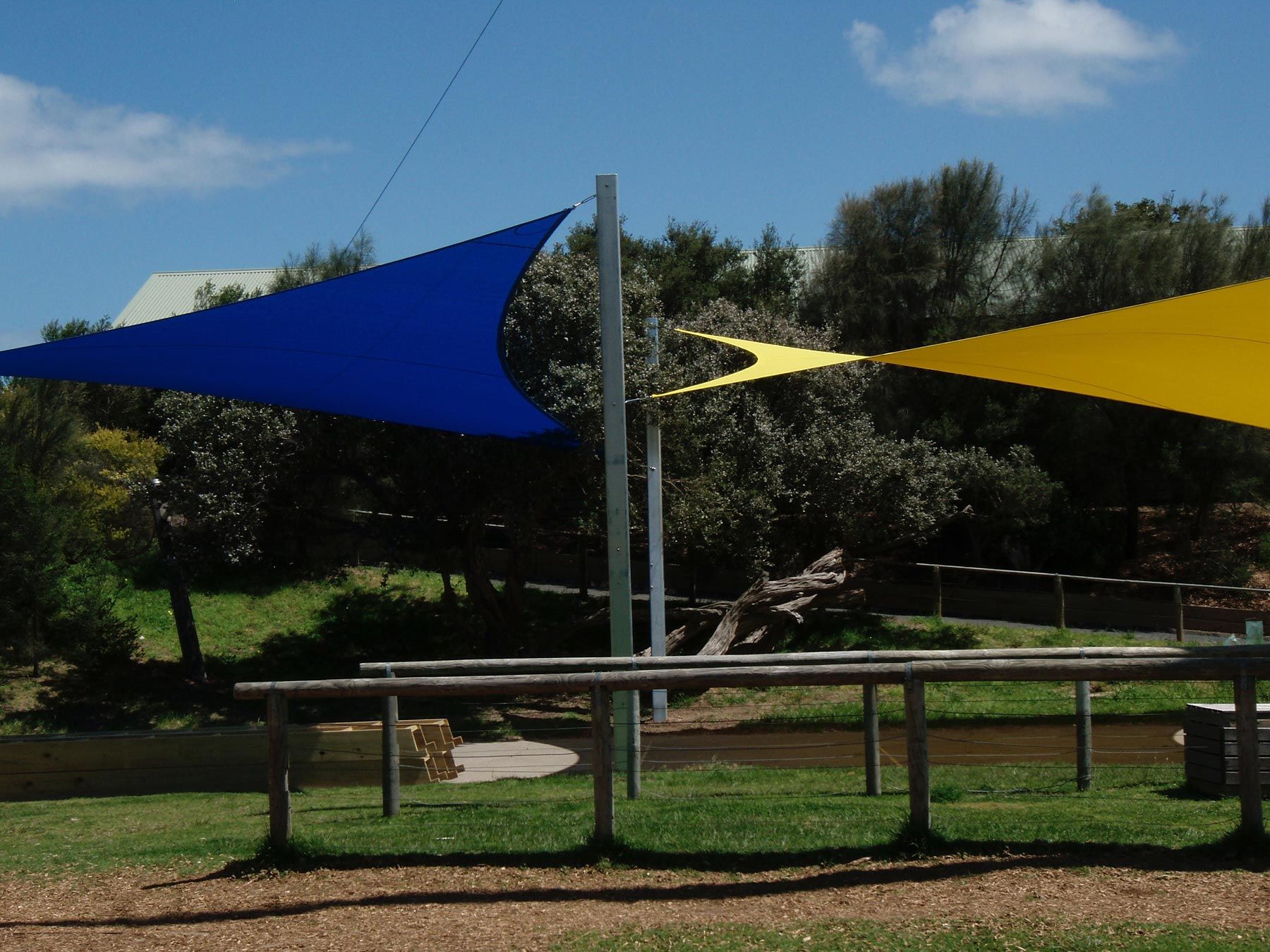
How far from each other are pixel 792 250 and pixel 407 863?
21.7 meters

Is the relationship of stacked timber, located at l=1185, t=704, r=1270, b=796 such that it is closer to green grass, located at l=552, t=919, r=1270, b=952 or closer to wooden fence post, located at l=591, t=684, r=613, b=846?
green grass, located at l=552, t=919, r=1270, b=952

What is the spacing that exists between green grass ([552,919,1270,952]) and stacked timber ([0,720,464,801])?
515cm

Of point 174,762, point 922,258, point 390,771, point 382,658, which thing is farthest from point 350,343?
point 922,258

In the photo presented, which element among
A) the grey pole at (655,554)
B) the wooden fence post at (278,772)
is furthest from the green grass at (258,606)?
the wooden fence post at (278,772)

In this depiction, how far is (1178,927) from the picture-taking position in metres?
4.46

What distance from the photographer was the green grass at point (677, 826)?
18.2 ft

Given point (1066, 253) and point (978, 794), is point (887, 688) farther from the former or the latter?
point (1066, 253)

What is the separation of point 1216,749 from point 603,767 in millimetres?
3814

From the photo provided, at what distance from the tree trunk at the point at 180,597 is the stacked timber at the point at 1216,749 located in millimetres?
13161

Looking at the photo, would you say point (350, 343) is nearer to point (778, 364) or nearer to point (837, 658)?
point (778, 364)

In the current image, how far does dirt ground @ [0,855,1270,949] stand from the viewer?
4688 mm

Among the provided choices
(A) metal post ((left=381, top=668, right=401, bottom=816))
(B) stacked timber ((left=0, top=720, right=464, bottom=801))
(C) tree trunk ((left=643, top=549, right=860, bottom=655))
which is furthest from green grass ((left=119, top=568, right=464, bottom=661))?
(A) metal post ((left=381, top=668, right=401, bottom=816))

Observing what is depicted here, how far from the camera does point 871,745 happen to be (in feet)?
23.9

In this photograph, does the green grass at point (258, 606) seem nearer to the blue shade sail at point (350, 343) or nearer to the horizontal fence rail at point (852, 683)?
the blue shade sail at point (350, 343)
